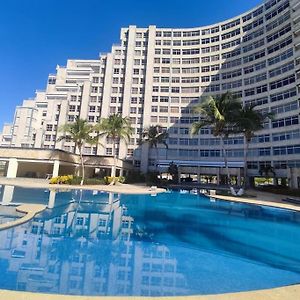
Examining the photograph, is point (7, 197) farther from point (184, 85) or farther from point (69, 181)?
point (184, 85)

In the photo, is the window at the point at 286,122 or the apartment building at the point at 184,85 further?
the apartment building at the point at 184,85

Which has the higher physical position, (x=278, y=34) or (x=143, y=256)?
(x=278, y=34)

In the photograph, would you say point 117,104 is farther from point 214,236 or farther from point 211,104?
point 214,236

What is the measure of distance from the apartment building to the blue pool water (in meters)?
46.7

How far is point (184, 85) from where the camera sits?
73.9 metres

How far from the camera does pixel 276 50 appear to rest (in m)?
60.1

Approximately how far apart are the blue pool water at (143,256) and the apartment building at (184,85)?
1838 inches

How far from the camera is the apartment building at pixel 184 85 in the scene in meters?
60.8

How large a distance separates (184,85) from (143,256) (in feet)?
227

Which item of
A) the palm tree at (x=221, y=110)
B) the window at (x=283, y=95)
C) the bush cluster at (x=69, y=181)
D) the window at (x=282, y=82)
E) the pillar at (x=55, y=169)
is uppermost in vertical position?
the window at (x=282, y=82)

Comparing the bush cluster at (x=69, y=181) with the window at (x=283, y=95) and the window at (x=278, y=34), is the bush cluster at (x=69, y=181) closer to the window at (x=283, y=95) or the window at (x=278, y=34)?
the window at (x=283, y=95)

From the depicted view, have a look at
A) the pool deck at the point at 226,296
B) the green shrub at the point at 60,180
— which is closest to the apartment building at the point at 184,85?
the green shrub at the point at 60,180

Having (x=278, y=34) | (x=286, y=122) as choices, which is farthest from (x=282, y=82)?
(x=278, y=34)

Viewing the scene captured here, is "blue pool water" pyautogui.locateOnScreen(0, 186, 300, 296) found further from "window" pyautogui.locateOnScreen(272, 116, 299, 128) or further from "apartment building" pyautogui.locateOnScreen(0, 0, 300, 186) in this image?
"apartment building" pyautogui.locateOnScreen(0, 0, 300, 186)
